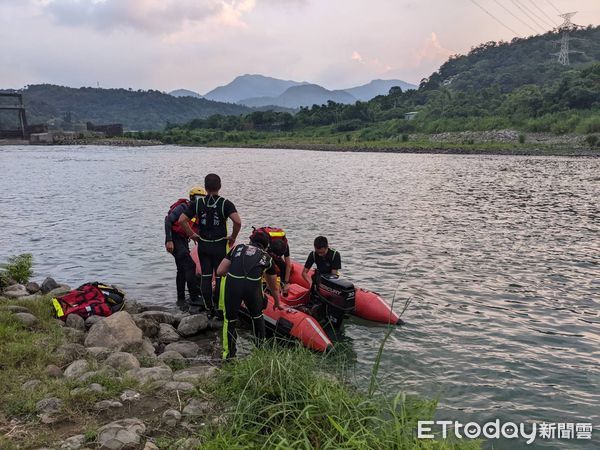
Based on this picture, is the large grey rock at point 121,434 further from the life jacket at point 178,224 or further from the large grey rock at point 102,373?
the life jacket at point 178,224

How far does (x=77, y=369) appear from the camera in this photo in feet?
20.1

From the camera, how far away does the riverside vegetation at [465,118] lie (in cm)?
7512

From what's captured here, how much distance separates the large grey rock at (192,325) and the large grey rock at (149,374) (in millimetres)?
2589

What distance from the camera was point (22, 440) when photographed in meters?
4.45

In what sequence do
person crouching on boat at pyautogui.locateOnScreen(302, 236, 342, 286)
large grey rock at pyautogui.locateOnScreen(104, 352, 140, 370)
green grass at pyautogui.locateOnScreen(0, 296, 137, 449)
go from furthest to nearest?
person crouching on boat at pyautogui.locateOnScreen(302, 236, 342, 286) < large grey rock at pyautogui.locateOnScreen(104, 352, 140, 370) < green grass at pyautogui.locateOnScreen(0, 296, 137, 449)

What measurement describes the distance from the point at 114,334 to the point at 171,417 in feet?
9.71

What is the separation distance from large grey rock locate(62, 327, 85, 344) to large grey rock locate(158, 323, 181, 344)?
1302 mm

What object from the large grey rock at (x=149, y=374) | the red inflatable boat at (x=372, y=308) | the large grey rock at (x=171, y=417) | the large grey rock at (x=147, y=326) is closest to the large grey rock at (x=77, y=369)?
the large grey rock at (x=149, y=374)

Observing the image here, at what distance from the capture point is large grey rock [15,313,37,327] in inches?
306

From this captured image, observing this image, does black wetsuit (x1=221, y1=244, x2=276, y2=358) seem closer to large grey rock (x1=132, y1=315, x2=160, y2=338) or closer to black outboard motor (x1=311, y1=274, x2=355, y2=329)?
black outboard motor (x1=311, y1=274, x2=355, y2=329)

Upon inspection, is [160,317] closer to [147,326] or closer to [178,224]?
[147,326]

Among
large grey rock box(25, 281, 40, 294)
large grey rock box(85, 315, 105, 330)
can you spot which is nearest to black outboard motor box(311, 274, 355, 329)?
large grey rock box(85, 315, 105, 330)

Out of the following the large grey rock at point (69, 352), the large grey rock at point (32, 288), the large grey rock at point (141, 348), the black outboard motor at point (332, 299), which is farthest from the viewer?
the large grey rock at point (32, 288)

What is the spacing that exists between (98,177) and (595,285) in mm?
40872
